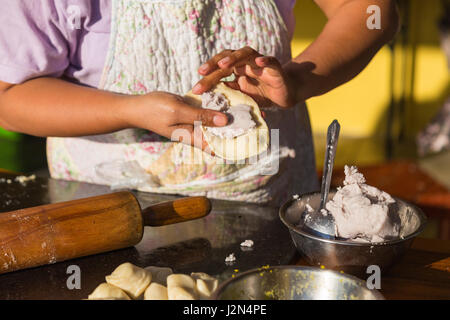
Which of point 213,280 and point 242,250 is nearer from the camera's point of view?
point 213,280

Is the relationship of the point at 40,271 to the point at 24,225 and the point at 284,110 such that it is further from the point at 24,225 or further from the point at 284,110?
the point at 284,110

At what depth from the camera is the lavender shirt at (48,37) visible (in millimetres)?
1098

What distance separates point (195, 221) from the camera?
1.10 m

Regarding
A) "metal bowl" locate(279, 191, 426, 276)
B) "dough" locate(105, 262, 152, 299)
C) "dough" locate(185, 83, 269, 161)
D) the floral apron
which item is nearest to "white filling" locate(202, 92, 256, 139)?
"dough" locate(185, 83, 269, 161)

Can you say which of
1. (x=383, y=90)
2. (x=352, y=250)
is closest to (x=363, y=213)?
(x=352, y=250)

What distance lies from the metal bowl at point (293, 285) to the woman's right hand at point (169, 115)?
33 cm

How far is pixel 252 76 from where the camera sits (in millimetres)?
1092

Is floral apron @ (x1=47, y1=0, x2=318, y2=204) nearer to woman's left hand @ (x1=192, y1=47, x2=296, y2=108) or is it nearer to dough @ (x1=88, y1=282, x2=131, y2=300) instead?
woman's left hand @ (x1=192, y1=47, x2=296, y2=108)

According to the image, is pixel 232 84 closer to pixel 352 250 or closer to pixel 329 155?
pixel 329 155

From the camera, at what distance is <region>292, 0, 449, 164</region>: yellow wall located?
3666 millimetres

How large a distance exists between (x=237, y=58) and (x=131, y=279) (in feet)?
1.42

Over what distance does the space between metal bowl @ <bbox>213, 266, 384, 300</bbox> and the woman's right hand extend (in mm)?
329
